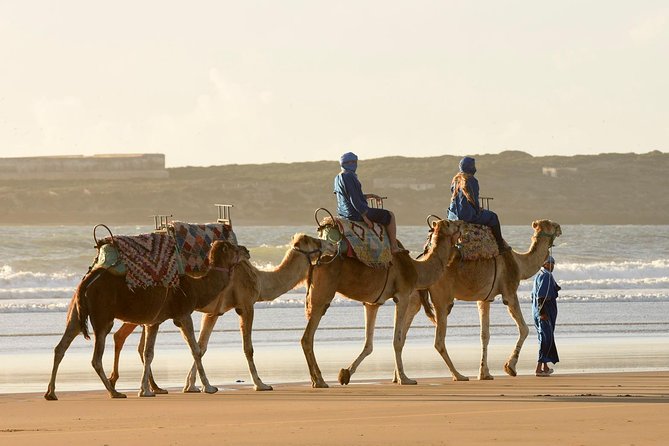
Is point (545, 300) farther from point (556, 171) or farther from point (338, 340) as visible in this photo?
point (556, 171)

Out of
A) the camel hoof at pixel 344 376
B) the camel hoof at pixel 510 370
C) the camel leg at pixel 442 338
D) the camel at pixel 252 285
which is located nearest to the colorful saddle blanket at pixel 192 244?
the camel at pixel 252 285

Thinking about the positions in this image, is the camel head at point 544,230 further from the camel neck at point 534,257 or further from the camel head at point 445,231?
the camel head at point 445,231

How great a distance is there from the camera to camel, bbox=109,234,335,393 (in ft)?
61.6

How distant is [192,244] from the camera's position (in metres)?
18.4

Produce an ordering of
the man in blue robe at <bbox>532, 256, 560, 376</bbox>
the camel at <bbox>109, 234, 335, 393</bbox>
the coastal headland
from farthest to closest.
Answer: the coastal headland
the man in blue robe at <bbox>532, 256, 560, 376</bbox>
the camel at <bbox>109, 234, 335, 393</bbox>

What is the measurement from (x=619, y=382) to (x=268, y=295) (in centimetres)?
426

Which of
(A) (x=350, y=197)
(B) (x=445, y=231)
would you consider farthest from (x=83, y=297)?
(B) (x=445, y=231)

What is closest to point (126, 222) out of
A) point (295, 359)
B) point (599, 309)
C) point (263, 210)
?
point (263, 210)

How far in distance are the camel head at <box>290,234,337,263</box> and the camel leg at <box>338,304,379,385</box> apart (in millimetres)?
1084

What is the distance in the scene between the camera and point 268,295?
749 inches

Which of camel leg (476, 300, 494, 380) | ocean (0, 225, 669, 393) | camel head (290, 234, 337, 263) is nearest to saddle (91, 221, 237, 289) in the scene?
camel head (290, 234, 337, 263)

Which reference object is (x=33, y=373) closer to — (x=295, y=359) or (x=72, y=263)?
(x=295, y=359)

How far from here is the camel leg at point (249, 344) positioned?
18.5m

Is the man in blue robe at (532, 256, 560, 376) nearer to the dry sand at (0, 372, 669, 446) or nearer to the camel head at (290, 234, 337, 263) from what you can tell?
the dry sand at (0, 372, 669, 446)
